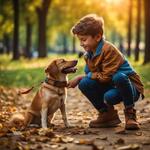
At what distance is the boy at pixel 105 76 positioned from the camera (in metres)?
7.70

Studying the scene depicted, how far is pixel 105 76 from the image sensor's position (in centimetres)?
778

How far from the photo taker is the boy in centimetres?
770

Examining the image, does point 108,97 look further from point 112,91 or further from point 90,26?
point 90,26

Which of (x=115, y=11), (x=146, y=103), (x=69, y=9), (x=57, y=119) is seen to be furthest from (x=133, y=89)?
(x=115, y=11)

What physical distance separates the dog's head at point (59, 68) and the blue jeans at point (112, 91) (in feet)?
1.12

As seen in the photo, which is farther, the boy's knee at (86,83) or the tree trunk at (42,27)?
the tree trunk at (42,27)

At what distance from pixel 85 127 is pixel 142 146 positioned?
2061 millimetres

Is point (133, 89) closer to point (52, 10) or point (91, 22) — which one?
point (91, 22)

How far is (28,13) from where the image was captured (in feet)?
154

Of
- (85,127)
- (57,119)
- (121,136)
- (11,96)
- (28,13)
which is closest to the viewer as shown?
(121,136)

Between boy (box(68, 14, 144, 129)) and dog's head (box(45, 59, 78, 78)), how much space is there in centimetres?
23

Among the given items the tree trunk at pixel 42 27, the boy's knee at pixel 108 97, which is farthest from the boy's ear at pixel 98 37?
the tree trunk at pixel 42 27

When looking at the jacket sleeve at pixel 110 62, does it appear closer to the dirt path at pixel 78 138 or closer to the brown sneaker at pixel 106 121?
the brown sneaker at pixel 106 121

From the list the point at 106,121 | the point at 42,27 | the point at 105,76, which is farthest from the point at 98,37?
the point at 42,27
